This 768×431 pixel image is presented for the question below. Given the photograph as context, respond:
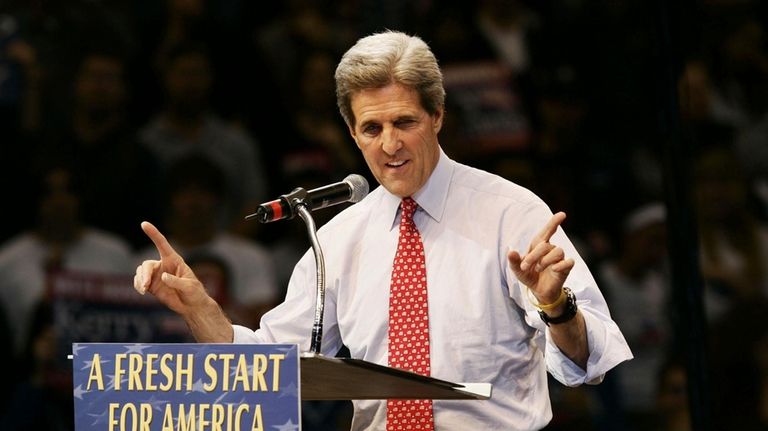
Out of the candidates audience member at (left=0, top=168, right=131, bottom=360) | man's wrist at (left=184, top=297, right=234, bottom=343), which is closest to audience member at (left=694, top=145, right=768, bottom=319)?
audience member at (left=0, top=168, right=131, bottom=360)

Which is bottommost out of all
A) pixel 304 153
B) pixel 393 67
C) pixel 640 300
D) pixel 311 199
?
pixel 311 199

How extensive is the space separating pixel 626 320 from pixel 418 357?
261cm

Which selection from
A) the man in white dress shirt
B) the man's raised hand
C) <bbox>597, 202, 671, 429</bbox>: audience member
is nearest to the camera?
the man's raised hand

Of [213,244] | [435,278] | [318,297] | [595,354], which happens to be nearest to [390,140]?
[435,278]

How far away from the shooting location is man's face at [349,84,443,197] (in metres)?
2.11

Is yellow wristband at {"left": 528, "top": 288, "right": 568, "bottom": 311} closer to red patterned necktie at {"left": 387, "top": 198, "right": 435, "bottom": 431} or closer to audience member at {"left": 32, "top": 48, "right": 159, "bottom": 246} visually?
red patterned necktie at {"left": 387, "top": 198, "right": 435, "bottom": 431}

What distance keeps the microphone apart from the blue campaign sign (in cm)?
27

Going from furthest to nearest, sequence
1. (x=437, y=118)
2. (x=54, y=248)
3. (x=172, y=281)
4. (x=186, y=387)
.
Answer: (x=54, y=248) < (x=437, y=118) < (x=172, y=281) < (x=186, y=387)

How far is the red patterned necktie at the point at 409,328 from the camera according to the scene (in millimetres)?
2062

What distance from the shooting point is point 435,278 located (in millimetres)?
2127

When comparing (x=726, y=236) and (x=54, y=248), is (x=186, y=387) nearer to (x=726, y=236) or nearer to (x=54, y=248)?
(x=54, y=248)

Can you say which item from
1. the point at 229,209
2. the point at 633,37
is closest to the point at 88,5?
the point at 229,209

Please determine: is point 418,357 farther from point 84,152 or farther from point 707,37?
point 707,37

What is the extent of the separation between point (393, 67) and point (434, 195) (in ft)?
0.84
